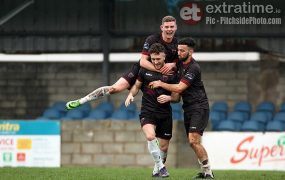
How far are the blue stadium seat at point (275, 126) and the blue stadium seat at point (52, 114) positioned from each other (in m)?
6.28

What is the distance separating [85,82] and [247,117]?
17.8ft

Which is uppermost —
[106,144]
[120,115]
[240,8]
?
[240,8]

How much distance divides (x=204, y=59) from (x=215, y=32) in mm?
910

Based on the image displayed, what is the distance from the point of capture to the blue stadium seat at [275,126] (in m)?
23.6

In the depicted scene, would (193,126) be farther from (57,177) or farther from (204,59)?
(204,59)

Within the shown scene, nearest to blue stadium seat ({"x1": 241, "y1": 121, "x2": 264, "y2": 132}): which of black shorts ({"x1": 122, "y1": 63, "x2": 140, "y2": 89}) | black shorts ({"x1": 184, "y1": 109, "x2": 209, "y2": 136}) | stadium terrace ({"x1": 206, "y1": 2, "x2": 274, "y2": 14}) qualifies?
stadium terrace ({"x1": 206, "y1": 2, "x2": 274, "y2": 14})

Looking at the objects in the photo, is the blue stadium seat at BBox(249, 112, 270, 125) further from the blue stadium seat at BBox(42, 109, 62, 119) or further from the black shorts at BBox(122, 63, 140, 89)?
the black shorts at BBox(122, 63, 140, 89)

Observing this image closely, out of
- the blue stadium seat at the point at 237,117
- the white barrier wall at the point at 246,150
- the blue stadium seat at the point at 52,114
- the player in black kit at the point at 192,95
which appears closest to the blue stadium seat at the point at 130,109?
the blue stadium seat at the point at 52,114

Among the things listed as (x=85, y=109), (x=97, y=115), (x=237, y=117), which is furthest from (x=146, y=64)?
(x=85, y=109)

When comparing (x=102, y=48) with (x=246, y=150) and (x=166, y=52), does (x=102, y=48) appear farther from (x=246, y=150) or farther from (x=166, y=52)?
(x=166, y=52)

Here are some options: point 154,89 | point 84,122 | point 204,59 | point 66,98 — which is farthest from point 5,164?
point 154,89

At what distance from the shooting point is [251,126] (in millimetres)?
23828

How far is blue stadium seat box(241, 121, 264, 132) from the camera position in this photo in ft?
77.7

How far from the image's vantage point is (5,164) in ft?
72.0
